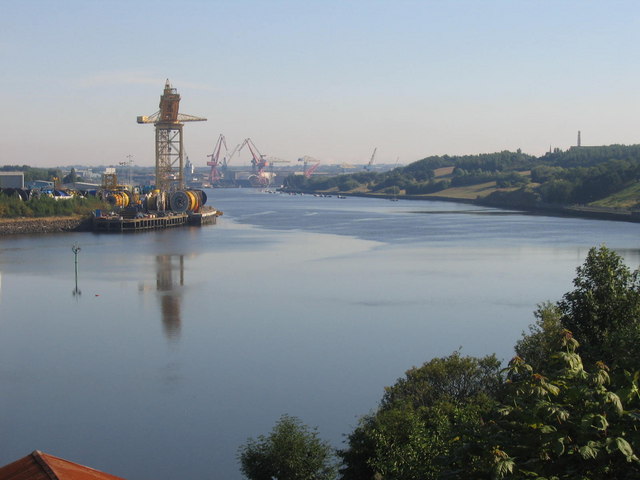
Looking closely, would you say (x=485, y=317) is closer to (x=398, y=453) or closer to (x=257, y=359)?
(x=257, y=359)

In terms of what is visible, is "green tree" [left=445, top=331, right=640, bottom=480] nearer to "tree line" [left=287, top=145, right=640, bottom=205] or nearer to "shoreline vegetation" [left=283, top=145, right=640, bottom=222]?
"shoreline vegetation" [left=283, top=145, right=640, bottom=222]

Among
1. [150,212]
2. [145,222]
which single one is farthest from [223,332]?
[150,212]

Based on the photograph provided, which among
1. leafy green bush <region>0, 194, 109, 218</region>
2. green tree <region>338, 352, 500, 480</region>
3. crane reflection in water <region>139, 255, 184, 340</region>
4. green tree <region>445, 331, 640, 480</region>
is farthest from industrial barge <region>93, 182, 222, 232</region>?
green tree <region>445, 331, 640, 480</region>

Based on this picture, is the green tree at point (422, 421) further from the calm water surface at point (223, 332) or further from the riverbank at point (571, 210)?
the riverbank at point (571, 210)

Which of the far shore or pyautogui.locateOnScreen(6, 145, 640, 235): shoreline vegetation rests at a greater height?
pyautogui.locateOnScreen(6, 145, 640, 235): shoreline vegetation

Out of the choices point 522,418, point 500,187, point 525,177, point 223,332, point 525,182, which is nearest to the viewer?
point 522,418

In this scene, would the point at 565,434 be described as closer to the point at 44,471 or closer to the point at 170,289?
the point at 44,471
